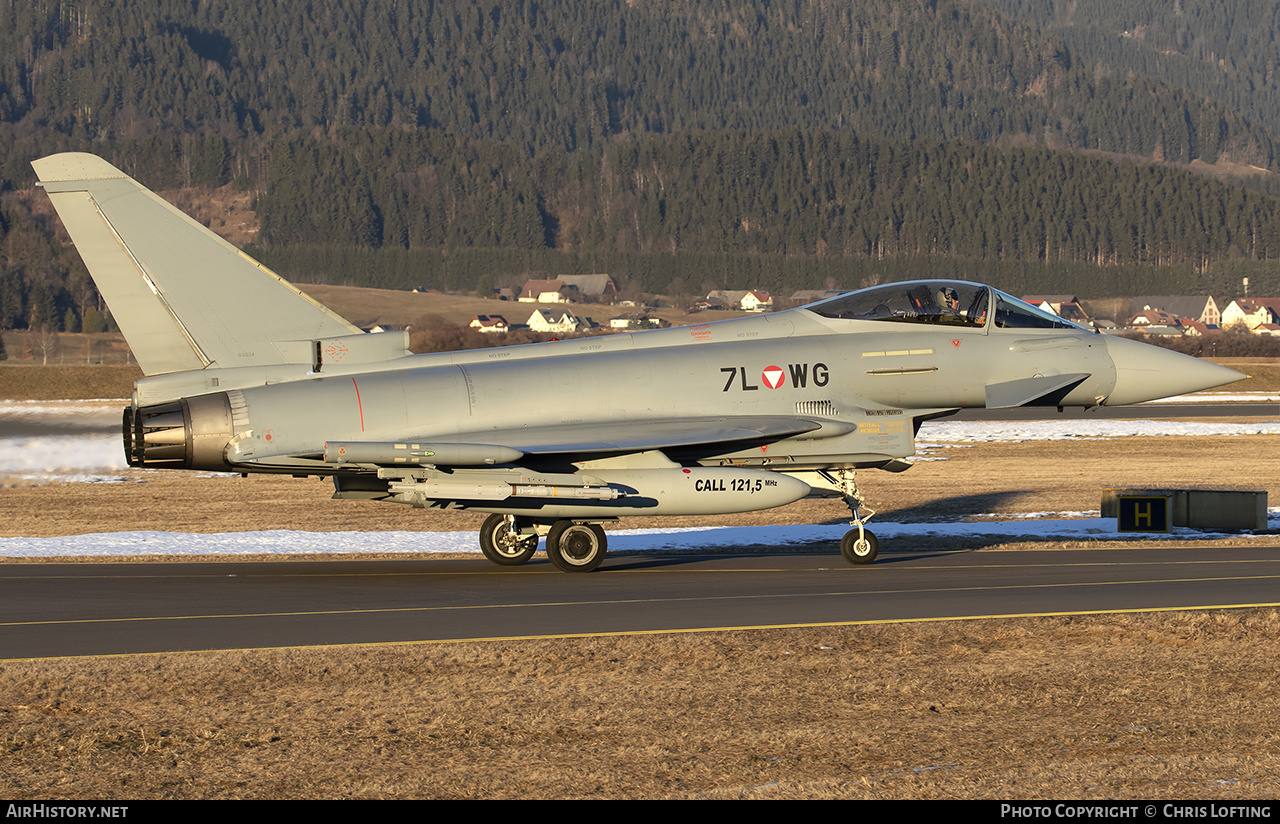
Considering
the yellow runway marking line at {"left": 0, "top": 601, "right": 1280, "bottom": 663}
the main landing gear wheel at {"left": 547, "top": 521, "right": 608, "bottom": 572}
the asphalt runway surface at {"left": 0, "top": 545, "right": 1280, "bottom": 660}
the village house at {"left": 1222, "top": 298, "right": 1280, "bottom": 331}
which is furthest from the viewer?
the village house at {"left": 1222, "top": 298, "right": 1280, "bottom": 331}

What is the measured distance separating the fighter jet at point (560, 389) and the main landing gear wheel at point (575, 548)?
0.03 meters

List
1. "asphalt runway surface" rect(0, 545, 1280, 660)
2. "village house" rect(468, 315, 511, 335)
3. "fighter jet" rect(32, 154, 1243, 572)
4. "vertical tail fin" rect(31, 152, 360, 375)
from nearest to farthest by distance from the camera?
1. "asphalt runway surface" rect(0, 545, 1280, 660)
2. "fighter jet" rect(32, 154, 1243, 572)
3. "vertical tail fin" rect(31, 152, 360, 375)
4. "village house" rect(468, 315, 511, 335)

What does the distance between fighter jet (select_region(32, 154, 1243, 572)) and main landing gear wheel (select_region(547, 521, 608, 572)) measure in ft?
0.10

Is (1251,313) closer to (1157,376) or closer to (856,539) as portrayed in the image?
(1157,376)

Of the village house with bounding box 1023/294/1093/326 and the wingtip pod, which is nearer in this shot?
the wingtip pod

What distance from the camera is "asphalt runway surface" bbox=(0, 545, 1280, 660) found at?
1277cm

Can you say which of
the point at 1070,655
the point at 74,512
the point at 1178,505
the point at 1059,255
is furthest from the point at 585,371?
Answer: the point at 1059,255

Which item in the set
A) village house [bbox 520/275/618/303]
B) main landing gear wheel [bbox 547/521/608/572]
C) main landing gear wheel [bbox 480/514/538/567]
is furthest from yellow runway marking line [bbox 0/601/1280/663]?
village house [bbox 520/275/618/303]

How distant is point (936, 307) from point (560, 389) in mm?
5489

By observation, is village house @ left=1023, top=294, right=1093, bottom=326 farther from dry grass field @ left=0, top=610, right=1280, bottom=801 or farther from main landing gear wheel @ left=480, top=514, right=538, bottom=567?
dry grass field @ left=0, top=610, right=1280, bottom=801

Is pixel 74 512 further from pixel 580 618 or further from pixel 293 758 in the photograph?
pixel 293 758

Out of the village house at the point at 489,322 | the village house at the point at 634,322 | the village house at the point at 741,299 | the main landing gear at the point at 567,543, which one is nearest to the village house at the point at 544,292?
the village house at the point at 741,299

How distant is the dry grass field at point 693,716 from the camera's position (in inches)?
311

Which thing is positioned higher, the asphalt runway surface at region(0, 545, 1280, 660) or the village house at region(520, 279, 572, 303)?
the village house at region(520, 279, 572, 303)
